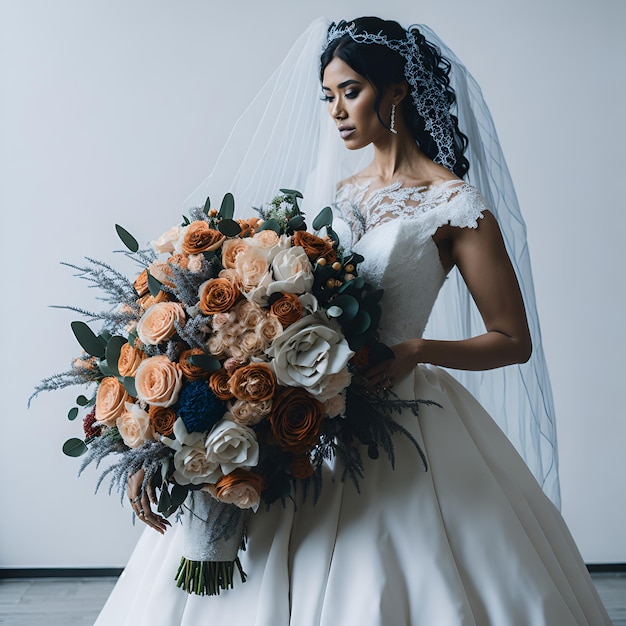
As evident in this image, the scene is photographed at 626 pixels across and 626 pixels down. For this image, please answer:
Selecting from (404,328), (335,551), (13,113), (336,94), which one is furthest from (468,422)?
(13,113)

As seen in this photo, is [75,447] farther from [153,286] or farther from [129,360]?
[153,286]

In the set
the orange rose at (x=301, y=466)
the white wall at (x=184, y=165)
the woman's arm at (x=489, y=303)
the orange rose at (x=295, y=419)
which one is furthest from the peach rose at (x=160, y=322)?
the white wall at (x=184, y=165)

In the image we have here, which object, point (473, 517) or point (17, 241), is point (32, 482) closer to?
point (17, 241)

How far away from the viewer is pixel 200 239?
56.3 inches

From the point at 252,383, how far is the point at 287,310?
149 mm

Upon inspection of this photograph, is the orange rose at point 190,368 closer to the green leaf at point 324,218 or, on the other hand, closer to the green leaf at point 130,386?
the green leaf at point 130,386

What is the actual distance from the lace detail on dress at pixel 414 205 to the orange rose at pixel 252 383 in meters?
0.62

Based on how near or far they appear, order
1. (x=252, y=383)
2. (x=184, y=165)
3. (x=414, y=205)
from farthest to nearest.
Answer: (x=184, y=165) < (x=414, y=205) < (x=252, y=383)

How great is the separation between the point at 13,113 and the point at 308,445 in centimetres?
254

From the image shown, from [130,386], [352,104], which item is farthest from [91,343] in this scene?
[352,104]

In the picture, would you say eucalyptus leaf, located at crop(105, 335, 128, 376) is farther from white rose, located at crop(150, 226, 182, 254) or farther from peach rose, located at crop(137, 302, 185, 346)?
white rose, located at crop(150, 226, 182, 254)

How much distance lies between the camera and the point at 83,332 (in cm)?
146

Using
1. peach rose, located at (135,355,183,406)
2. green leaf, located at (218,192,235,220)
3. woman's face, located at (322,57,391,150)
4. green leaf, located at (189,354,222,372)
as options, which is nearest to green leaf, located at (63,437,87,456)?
peach rose, located at (135,355,183,406)

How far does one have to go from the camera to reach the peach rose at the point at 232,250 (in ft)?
4.58
